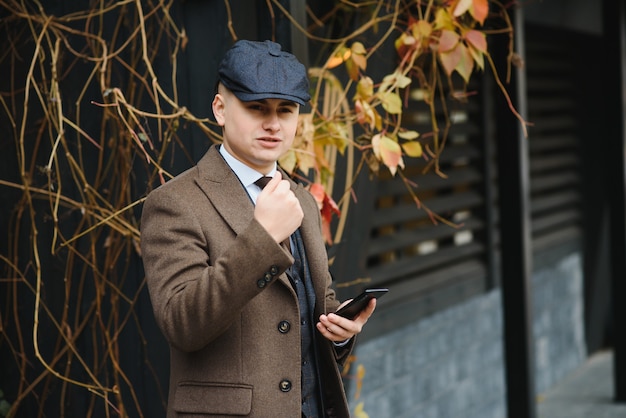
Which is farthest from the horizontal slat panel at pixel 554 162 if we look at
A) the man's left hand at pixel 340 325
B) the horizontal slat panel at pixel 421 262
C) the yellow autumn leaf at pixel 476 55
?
the man's left hand at pixel 340 325

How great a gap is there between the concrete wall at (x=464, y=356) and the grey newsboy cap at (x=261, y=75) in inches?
104

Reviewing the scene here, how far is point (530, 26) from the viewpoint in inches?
255

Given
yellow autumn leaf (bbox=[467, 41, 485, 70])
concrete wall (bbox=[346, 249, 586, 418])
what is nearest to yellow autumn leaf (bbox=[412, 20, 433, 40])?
yellow autumn leaf (bbox=[467, 41, 485, 70])

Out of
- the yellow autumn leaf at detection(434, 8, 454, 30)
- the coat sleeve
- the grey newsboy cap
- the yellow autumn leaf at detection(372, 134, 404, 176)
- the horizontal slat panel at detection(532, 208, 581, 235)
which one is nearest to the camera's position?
the coat sleeve

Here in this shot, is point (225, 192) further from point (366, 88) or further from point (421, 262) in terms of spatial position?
point (421, 262)

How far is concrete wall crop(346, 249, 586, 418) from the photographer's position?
17.0ft

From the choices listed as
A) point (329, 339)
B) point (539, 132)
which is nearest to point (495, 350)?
point (539, 132)

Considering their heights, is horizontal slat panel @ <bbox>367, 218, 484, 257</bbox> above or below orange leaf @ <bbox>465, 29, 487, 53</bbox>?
below

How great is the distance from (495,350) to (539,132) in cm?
192

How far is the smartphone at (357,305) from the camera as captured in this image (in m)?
2.16

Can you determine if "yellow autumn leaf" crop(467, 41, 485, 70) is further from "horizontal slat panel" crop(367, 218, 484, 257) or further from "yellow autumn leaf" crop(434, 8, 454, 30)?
"horizontal slat panel" crop(367, 218, 484, 257)

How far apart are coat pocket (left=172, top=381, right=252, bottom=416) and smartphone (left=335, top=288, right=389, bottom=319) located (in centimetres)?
27

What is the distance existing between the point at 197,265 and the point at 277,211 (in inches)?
8.0

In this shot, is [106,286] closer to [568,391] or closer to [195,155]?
[195,155]
